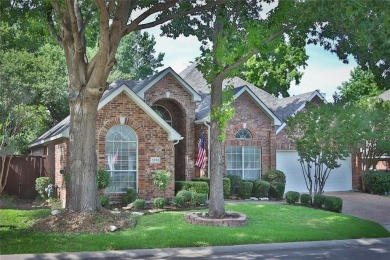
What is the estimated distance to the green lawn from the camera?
451 inches

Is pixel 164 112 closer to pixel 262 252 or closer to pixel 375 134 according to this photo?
pixel 375 134

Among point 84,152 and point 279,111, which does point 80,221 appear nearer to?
point 84,152

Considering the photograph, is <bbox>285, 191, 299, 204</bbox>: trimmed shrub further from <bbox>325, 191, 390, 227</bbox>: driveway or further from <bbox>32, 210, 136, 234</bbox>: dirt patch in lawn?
<bbox>32, 210, 136, 234</bbox>: dirt patch in lawn

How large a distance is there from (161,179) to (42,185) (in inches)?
225

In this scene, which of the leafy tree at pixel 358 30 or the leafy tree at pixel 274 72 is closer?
the leafy tree at pixel 358 30

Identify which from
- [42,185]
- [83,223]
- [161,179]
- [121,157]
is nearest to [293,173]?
[161,179]

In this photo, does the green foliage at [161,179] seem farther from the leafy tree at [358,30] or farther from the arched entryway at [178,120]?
the leafy tree at [358,30]

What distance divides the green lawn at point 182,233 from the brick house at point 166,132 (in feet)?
13.2

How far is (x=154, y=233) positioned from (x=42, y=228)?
10.0 ft

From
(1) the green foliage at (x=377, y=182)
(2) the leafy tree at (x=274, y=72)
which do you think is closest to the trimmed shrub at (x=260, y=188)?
(1) the green foliage at (x=377, y=182)

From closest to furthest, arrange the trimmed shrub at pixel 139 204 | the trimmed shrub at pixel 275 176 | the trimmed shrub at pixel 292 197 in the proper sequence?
the trimmed shrub at pixel 139 204 → the trimmed shrub at pixel 292 197 → the trimmed shrub at pixel 275 176

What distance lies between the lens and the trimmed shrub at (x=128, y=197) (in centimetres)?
1981

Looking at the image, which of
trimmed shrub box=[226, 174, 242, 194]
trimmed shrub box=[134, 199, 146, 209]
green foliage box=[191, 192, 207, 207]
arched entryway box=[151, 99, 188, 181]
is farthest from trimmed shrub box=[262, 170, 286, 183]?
trimmed shrub box=[134, 199, 146, 209]

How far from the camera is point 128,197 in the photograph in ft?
65.0
